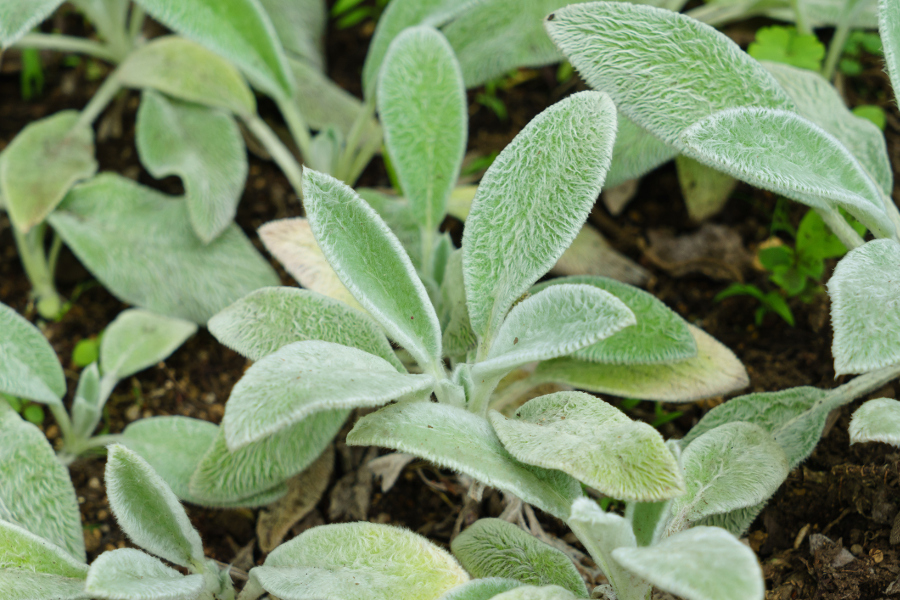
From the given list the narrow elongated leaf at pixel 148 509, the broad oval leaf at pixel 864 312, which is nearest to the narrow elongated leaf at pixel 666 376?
the broad oval leaf at pixel 864 312

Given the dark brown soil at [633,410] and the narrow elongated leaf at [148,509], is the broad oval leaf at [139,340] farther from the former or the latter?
the narrow elongated leaf at [148,509]

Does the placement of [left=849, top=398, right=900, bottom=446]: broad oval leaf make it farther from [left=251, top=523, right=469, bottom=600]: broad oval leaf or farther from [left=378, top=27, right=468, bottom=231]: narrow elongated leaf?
[left=378, top=27, right=468, bottom=231]: narrow elongated leaf

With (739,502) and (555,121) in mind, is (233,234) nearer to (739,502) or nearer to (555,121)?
(555,121)

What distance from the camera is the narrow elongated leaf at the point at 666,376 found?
1220mm

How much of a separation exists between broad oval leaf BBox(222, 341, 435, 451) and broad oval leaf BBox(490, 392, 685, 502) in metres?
0.16

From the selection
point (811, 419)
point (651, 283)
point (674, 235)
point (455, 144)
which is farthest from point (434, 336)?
point (674, 235)

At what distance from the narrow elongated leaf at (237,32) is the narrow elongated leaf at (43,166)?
1.39 ft

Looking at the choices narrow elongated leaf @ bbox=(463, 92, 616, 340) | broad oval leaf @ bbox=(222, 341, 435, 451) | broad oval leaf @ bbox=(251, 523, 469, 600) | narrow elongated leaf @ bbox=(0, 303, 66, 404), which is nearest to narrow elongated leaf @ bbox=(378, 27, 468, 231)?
narrow elongated leaf @ bbox=(463, 92, 616, 340)

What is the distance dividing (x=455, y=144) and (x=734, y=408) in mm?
678

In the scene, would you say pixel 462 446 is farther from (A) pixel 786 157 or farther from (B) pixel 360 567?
(A) pixel 786 157

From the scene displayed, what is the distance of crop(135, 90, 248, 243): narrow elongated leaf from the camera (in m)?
1.62

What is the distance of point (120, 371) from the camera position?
1492mm

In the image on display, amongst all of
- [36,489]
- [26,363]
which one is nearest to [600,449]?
[36,489]

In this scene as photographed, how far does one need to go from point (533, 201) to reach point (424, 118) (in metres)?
0.40
